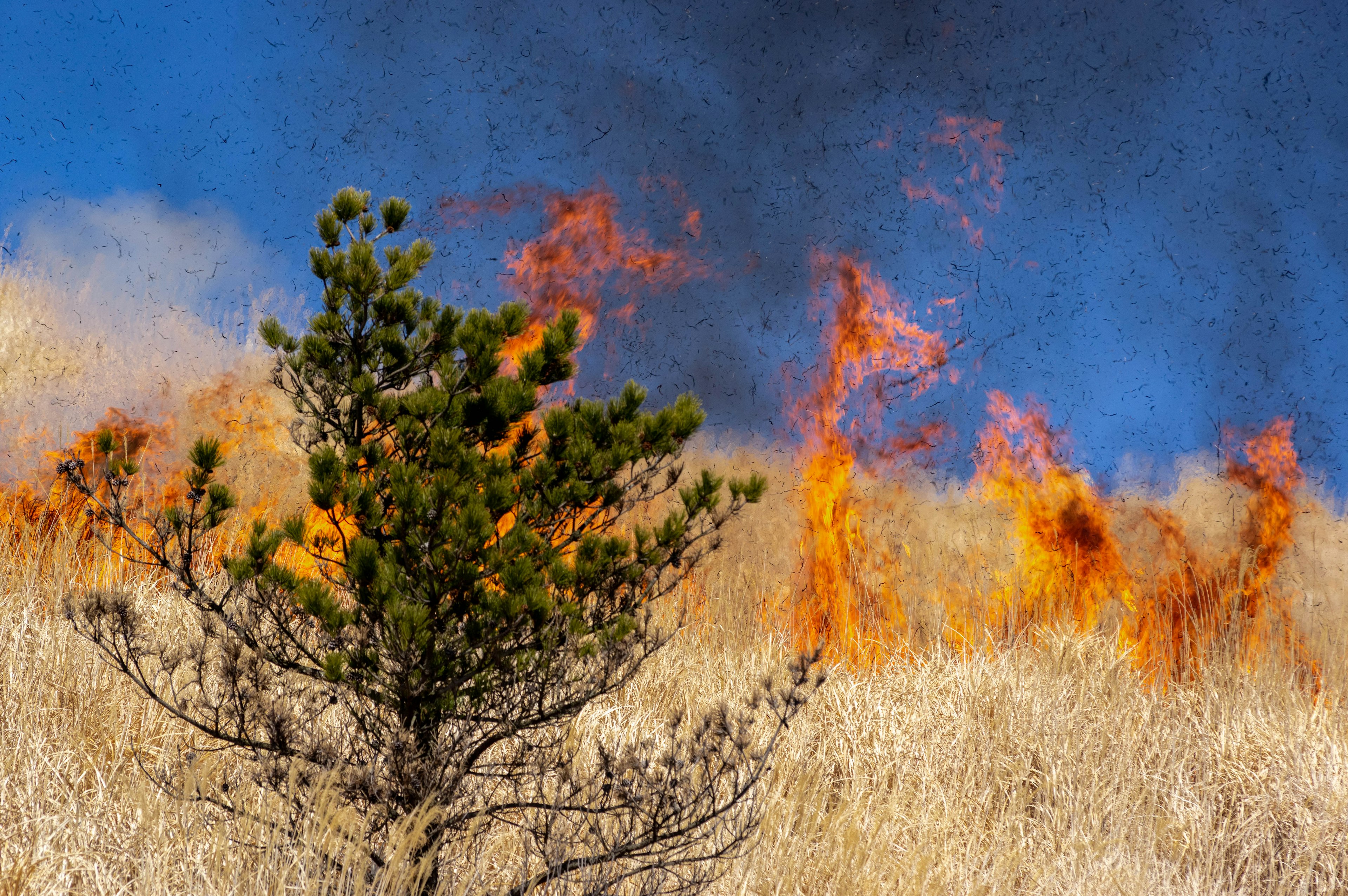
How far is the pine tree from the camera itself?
6.90 ft

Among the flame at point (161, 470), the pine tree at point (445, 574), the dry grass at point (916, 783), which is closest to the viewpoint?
the pine tree at point (445, 574)

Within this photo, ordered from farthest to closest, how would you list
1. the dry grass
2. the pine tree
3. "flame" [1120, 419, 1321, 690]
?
"flame" [1120, 419, 1321, 690] → the dry grass → the pine tree

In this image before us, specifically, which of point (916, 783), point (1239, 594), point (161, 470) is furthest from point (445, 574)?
point (161, 470)

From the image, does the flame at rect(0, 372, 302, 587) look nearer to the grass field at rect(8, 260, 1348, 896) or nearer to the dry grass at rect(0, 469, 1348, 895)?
the grass field at rect(8, 260, 1348, 896)

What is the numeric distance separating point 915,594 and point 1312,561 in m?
2.87

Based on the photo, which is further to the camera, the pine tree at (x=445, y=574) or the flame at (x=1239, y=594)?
the flame at (x=1239, y=594)

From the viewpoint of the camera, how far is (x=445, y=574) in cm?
214

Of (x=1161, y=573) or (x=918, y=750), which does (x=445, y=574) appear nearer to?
(x=918, y=750)

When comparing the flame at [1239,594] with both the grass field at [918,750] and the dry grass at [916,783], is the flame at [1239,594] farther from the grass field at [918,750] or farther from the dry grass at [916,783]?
the dry grass at [916,783]

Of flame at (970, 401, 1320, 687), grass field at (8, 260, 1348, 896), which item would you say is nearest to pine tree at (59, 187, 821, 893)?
grass field at (8, 260, 1348, 896)

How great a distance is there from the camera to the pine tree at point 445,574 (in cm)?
210

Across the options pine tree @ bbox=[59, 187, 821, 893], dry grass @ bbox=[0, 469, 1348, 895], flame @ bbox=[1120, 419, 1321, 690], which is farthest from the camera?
flame @ bbox=[1120, 419, 1321, 690]

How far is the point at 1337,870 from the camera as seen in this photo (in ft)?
11.8

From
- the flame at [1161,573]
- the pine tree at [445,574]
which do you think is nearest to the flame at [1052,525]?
the flame at [1161,573]
